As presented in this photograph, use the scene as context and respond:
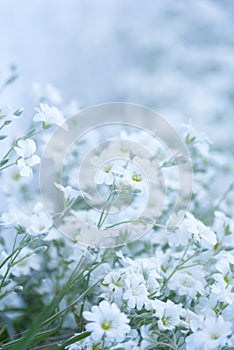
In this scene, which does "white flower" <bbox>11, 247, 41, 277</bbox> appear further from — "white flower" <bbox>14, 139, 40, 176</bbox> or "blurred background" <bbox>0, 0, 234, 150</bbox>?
"blurred background" <bbox>0, 0, 234, 150</bbox>

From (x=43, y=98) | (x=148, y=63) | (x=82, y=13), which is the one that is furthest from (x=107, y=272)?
(x=82, y=13)

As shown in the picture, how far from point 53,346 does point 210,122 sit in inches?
22.2

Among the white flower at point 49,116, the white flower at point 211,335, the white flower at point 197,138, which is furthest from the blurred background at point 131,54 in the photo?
the white flower at point 211,335

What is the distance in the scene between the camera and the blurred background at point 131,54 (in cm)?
104

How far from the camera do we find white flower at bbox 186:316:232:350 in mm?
476

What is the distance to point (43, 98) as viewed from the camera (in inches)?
30.3

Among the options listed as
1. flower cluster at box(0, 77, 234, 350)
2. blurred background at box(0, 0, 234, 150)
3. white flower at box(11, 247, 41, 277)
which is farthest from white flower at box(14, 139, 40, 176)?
blurred background at box(0, 0, 234, 150)

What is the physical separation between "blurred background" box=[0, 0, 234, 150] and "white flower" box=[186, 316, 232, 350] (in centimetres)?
52

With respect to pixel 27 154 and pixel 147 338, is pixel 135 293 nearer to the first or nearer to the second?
pixel 147 338

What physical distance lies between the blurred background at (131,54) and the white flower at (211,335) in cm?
52

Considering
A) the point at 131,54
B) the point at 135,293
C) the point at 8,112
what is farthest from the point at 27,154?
the point at 131,54

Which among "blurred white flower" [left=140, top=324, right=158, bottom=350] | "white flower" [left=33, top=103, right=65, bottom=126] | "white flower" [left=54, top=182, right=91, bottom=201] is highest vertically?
"white flower" [left=33, top=103, right=65, bottom=126]

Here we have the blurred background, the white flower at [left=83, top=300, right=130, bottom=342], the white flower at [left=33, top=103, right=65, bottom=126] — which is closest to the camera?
the white flower at [left=83, top=300, right=130, bottom=342]

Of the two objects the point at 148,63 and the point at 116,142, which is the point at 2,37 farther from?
the point at 116,142
